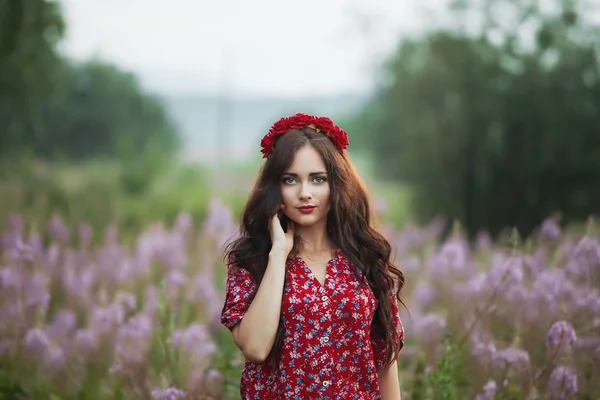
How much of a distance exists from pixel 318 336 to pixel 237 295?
0.28 meters

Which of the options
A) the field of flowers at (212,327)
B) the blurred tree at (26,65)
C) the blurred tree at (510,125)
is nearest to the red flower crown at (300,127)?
the field of flowers at (212,327)

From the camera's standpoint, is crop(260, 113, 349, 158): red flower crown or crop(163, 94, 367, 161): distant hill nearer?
crop(260, 113, 349, 158): red flower crown

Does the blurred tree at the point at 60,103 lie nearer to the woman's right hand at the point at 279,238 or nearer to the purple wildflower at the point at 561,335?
the woman's right hand at the point at 279,238

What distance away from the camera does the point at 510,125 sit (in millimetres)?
8734

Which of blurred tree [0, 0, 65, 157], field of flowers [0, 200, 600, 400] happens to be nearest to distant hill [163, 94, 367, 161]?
blurred tree [0, 0, 65, 157]

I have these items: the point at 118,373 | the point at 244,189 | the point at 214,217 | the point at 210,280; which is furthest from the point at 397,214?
the point at 118,373

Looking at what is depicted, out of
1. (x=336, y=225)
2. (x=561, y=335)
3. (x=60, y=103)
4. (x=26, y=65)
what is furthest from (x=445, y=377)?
(x=60, y=103)

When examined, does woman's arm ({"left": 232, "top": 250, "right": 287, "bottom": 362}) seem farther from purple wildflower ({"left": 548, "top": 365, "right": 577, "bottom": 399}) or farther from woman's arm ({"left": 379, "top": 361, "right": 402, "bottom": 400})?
purple wildflower ({"left": 548, "top": 365, "right": 577, "bottom": 399})

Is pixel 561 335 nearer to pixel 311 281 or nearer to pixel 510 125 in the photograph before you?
pixel 311 281

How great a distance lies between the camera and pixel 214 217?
536 centimetres

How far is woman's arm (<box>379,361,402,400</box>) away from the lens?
2.39 metres

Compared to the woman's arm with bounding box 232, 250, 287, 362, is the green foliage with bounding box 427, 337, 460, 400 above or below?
below

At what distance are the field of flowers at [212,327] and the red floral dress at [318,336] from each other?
826mm

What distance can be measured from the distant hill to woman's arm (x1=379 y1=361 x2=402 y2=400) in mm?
7577
